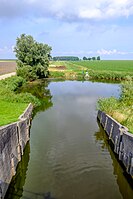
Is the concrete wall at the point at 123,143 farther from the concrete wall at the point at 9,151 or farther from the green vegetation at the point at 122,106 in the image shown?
the concrete wall at the point at 9,151

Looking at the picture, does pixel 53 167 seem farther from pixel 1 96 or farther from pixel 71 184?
pixel 1 96

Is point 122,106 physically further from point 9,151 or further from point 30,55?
point 30,55

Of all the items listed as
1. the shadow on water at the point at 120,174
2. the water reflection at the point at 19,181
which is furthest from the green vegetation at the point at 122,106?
the water reflection at the point at 19,181

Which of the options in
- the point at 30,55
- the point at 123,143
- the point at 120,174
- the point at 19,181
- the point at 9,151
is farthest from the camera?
the point at 30,55

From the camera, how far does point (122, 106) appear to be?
86.9ft

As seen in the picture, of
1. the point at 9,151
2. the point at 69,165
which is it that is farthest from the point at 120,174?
the point at 9,151

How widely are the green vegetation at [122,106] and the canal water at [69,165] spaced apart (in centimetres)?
221

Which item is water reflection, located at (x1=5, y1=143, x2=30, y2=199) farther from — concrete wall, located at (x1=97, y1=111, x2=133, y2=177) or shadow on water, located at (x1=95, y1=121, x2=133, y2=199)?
concrete wall, located at (x1=97, y1=111, x2=133, y2=177)

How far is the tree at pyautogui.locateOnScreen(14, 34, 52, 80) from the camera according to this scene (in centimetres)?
6762

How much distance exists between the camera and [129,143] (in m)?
16.3

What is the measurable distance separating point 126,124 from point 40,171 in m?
8.21

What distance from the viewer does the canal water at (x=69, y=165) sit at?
14711mm

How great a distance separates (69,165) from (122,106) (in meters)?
11.0

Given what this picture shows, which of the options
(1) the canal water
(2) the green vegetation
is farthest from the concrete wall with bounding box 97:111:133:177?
(2) the green vegetation
